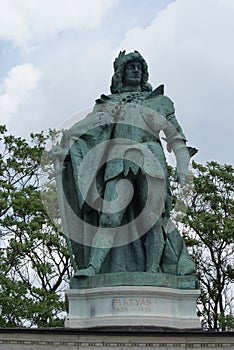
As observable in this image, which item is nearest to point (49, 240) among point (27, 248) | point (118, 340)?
point (27, 248)

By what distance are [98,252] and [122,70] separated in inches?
134

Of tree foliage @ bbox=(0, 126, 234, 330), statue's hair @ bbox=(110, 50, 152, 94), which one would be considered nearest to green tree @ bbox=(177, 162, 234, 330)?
tree foliage @ bbox=(0, 126, 234, 330)

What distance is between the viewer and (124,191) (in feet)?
35.9

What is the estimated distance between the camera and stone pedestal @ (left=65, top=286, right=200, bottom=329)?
32.6 feet

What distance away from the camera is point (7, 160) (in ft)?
82.1

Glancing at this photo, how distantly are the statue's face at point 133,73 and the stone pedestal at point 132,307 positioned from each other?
3812 millimetres

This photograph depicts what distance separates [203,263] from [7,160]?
8227mm

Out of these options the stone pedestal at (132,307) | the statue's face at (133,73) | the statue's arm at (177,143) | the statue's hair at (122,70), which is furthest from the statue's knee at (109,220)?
the statue's face at (133,73)

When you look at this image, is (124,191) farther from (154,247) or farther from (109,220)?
(154,247)

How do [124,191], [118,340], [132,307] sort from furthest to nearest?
[124,191], [132,307], [118,340]

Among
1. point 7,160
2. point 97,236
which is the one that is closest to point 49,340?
point 97,236

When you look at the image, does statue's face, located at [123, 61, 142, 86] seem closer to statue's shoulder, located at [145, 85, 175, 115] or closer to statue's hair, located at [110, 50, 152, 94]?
statue's hair, located at [110, 50, 152, 94]

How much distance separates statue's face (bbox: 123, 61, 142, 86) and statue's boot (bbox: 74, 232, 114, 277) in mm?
2902

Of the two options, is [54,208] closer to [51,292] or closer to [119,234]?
[119,234]
